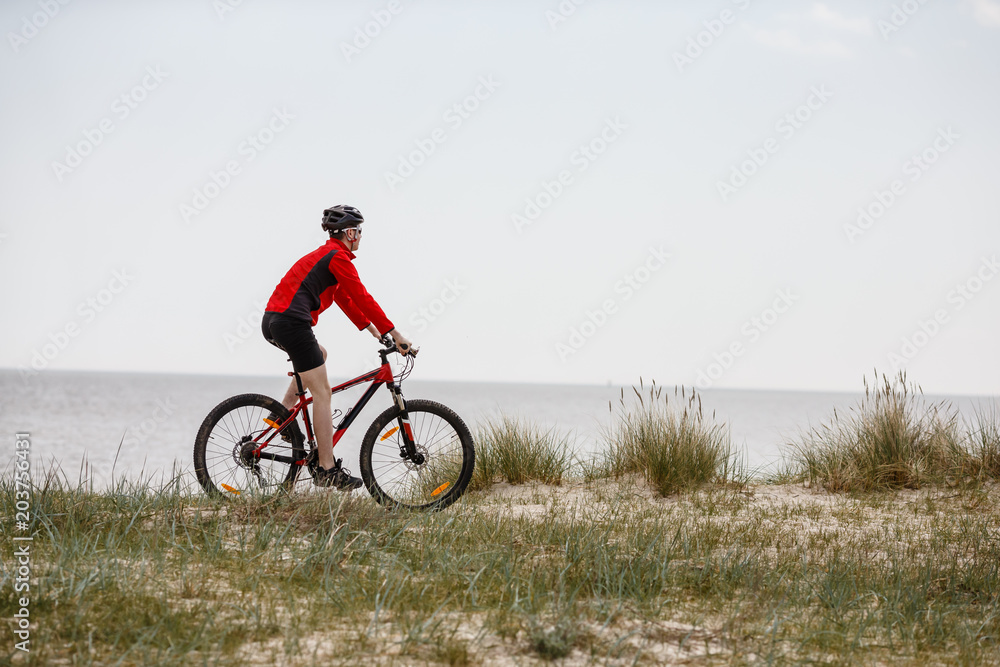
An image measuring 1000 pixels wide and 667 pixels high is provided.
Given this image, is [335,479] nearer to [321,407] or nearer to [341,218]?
[321,407]

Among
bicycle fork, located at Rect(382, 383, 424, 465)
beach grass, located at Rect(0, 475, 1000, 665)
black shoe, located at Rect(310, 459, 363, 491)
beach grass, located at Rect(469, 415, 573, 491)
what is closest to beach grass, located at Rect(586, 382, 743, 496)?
beach grass, located at Rect(469, 415, 573, 491)

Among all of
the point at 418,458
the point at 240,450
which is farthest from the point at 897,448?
the point at 240,450

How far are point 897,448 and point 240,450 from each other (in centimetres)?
603

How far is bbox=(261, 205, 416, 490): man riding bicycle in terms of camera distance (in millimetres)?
5027

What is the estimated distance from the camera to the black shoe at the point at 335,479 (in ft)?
16.5

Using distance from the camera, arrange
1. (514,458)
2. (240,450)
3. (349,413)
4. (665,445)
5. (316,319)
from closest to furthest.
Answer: (240,450) < (316,319) < (349,413) < (665,445) < (514,458)

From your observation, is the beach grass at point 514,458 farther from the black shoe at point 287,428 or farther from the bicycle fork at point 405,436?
the black shoe at point 287,428

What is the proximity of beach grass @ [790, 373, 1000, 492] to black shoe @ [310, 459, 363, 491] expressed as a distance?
4513mm

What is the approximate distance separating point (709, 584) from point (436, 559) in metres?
1.36

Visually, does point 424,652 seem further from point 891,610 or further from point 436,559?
point 891,610

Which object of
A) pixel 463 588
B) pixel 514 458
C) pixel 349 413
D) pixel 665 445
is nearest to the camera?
pixel 463 588

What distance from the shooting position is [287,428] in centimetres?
517

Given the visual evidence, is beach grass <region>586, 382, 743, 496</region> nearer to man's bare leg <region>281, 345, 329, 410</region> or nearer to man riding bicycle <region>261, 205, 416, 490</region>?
man riding bicycle <region>261, 205, 416, 490</region>

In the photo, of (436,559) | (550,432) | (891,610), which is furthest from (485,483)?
(891,610)
